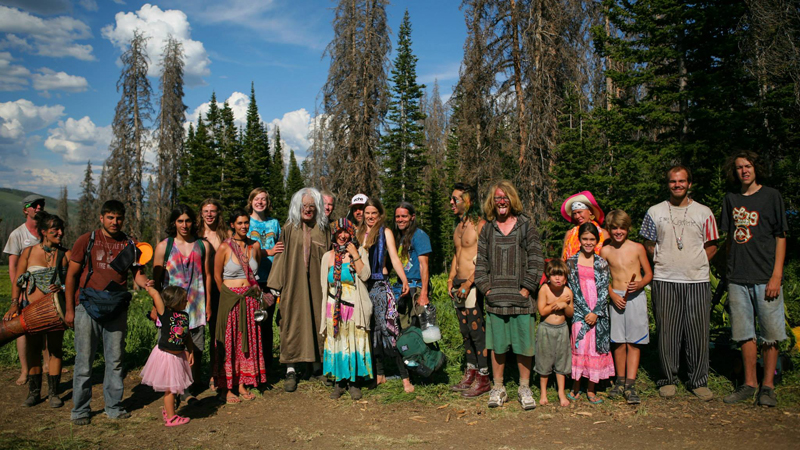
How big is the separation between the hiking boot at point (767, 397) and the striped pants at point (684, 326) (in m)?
0.45

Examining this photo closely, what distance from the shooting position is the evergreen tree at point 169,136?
30969 millimetres

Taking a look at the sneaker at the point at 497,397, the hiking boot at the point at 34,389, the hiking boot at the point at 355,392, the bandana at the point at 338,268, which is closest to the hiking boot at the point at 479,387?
the sneaker at the point at 497,397

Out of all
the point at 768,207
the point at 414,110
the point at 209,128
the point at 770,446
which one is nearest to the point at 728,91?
the point at 768,207

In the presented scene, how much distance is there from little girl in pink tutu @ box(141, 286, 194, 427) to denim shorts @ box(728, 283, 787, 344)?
212 inches

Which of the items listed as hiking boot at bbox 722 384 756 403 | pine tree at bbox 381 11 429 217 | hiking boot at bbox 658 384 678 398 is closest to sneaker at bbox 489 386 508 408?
hiking boot at bbox 658 384 678 398

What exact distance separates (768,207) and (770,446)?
7.18 feet

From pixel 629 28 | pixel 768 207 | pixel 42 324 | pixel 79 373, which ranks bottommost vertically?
pixel 79 373

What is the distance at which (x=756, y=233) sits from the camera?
15.5 ft

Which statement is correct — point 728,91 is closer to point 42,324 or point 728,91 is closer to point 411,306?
point 411,306

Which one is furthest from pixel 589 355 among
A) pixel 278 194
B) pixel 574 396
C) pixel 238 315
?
pixel 278 194

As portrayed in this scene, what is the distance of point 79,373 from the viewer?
4.77 m

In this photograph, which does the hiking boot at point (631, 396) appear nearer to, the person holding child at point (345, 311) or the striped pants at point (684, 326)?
the striped pants at point (684, 326)

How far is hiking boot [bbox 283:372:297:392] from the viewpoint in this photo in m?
5.58

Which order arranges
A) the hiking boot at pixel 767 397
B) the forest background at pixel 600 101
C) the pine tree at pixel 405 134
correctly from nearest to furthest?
1. the hiking boot at pixel 767 397
2. the forest background at pixel 600 101
3. the pine tree at pixel 405 134
